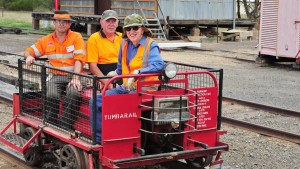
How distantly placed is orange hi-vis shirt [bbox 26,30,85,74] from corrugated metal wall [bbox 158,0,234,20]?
844 inches

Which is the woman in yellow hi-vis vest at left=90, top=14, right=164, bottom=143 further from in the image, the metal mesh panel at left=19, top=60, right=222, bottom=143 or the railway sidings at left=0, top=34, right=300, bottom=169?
the railway sidings at left=0, top=34, right=300, bottom=169

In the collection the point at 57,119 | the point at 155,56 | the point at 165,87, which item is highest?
the point at 155,56

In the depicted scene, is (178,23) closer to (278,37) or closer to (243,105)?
(278,37)

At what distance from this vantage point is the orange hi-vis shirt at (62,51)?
6199mm

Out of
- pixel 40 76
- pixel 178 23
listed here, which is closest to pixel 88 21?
pixel 178 23

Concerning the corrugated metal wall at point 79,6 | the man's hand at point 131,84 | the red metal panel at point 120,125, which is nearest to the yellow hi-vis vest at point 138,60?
the man's hand at point 131,84

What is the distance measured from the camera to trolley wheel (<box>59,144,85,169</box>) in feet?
17.0

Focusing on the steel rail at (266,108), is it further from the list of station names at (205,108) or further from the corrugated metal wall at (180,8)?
the corrugated metal wall at (180,8)

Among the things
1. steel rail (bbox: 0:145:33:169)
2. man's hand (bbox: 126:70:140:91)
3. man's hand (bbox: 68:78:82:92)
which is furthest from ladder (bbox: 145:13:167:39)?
man's hand (bbox: 126:70:140:91)

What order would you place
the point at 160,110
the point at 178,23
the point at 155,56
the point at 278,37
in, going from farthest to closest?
1. the point at 178,23
2. the point at 278,37
3. the point at 155,56
4. the point at 160,110

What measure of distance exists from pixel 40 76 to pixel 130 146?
1592 mm

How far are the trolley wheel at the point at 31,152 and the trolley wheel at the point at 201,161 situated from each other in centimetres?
171

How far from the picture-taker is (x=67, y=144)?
5426 millimetres

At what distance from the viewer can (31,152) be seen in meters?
6.10
